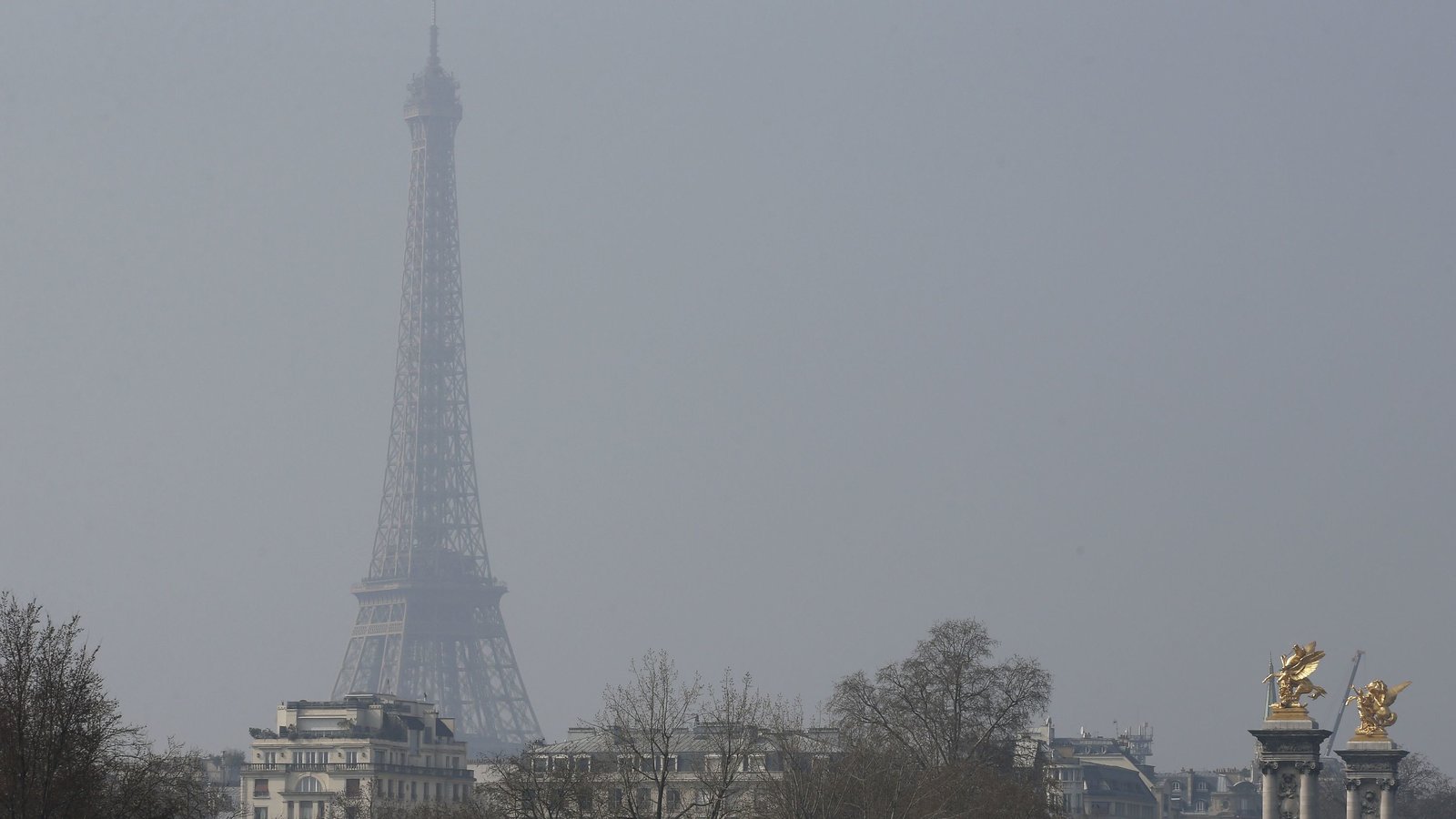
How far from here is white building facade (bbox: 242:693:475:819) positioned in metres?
159

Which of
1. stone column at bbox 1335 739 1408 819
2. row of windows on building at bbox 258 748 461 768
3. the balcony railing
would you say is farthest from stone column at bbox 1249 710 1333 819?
row of windows on building at bbox 258 748 461 768

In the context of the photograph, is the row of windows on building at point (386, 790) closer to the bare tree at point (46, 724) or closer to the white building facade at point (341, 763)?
the white building facade at point (341, 763)

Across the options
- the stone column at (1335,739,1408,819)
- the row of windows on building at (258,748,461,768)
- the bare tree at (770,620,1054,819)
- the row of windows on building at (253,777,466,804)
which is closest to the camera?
the stone column at (1335,739,1408,819)

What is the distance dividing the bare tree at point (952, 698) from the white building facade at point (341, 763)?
5432cm

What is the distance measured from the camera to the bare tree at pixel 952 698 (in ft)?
348

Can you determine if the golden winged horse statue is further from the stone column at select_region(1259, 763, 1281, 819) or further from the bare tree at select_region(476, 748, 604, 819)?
the bare tree at select_region(476, 748, 604, 819)

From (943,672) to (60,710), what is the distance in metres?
54.5

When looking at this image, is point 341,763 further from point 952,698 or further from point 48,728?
point 48,728

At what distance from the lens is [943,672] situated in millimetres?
106625

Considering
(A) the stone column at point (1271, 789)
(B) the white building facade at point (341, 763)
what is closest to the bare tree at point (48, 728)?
(A) the stone column at point (1271, 789)

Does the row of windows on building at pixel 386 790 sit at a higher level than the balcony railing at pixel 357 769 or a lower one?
lower

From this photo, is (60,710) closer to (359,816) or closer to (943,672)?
(943,672)

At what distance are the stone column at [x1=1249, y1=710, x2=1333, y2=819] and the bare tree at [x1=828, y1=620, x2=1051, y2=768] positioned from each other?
1377 inches

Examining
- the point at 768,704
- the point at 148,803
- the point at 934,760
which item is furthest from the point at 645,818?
the point at 934,760
